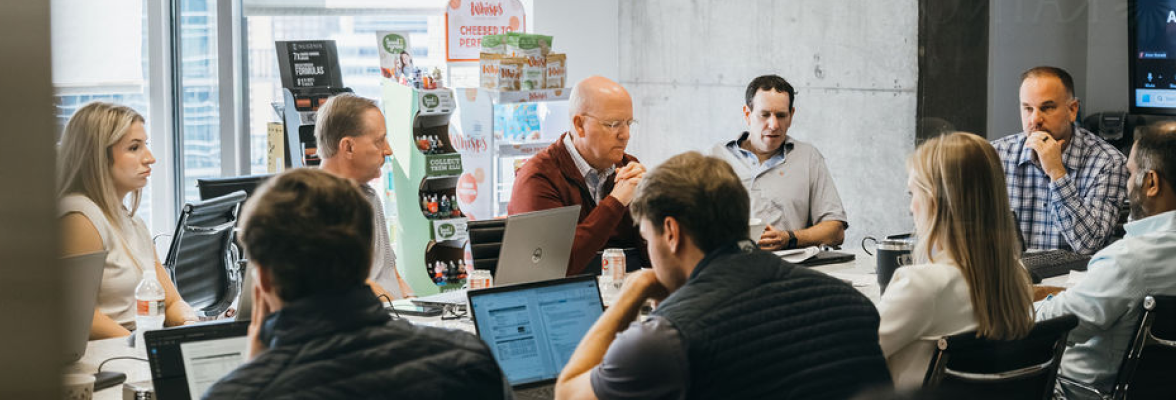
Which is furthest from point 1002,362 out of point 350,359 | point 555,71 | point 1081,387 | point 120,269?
point 555,71

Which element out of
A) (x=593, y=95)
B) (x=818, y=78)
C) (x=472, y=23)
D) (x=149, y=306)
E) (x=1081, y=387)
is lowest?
(x=1081, y=387)

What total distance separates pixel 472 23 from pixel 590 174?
2.86m

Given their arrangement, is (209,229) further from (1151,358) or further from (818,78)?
(1151,358)

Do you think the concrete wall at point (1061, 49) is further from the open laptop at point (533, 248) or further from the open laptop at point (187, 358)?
the open laptop at point (187, 358)

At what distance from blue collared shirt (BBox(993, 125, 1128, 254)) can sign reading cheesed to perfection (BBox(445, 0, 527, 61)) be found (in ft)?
10.8

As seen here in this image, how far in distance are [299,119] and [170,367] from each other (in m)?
4.58

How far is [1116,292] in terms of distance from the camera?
2918 mm

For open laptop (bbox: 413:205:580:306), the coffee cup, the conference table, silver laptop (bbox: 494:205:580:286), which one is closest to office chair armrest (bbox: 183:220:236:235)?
open laptop (bbox: 413:205:580:306)

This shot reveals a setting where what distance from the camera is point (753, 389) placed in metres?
1.95

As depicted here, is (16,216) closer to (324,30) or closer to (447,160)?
(447,160)

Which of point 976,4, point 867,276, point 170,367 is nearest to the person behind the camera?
point 170,367

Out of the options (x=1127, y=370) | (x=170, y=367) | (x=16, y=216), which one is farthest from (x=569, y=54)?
(x=16, y=216)

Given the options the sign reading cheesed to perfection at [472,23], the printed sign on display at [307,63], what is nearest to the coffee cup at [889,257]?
the sign reading cheesed to perfection at [472,23]

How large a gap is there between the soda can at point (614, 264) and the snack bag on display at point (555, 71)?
2933 mm
